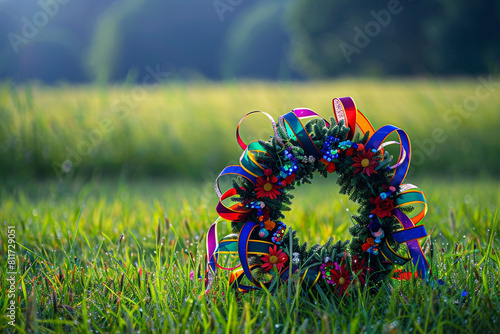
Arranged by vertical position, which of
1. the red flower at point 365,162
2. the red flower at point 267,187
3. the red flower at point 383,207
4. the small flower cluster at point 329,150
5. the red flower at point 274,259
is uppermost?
the small flower cluster at point 329,150

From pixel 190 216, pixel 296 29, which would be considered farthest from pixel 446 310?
pixel 296 29

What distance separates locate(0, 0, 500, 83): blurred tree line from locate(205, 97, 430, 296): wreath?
11154 mm

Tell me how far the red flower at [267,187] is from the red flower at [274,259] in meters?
0.15

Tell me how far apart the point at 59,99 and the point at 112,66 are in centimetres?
1363

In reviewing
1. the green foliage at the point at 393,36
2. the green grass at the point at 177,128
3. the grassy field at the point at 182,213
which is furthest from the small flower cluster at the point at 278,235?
the green foliage at the point at 393,36

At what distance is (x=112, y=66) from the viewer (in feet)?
57.3

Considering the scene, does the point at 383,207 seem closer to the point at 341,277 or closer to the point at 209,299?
the point at 341,277

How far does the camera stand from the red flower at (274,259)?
1.18 meters

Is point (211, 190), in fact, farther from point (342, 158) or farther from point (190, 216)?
point (342, 158)

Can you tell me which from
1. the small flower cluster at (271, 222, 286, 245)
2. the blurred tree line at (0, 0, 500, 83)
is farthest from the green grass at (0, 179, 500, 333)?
the blurred tree line at (0, 0, 500, 83)

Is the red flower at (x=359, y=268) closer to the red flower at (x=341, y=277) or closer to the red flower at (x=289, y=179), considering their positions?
the red flower at (x=341, y=277)

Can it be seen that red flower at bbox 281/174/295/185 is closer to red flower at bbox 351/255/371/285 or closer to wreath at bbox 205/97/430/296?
wreath at bbox 205/97/430/296

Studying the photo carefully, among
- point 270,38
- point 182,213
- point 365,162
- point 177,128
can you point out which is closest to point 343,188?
point 365,162

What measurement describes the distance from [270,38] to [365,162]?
16.1 metres
